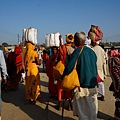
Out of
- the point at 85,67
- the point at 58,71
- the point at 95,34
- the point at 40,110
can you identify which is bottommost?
the point at 40,110

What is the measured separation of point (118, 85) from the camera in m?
3.86

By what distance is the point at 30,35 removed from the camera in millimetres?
6477

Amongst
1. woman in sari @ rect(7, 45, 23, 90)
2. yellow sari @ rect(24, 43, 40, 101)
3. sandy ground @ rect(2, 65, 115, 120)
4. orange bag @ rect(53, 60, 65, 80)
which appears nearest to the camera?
orange bag @ rect(53, 60, 65, 80)

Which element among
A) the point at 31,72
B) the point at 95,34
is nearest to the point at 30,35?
the point at 31,72

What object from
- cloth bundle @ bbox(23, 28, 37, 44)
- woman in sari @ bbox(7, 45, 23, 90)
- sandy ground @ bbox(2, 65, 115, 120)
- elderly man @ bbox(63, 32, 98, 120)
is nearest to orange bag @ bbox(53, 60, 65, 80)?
elderly man @ bbox(63, 32, 98, 120)

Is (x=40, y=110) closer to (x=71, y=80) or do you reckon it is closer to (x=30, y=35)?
(x=30, y=35)

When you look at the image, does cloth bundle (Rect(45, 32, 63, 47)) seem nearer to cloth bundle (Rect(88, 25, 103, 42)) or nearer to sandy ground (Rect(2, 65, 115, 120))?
cloth bundle (Rect(88, 25, 103, 42))

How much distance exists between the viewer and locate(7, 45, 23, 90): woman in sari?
809 cm

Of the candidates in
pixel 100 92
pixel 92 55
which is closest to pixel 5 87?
pixel 100 92

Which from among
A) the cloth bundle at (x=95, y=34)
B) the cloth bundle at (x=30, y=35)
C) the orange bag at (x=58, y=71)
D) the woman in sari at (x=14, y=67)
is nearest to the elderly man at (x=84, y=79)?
the orange bag at (x=58, y=71)

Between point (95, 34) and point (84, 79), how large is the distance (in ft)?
8.26

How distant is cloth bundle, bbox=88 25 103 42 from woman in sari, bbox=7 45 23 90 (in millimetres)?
3209

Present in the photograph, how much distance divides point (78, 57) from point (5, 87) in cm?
556

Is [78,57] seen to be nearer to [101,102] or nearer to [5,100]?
[101,102]
